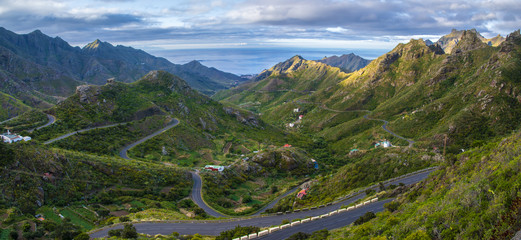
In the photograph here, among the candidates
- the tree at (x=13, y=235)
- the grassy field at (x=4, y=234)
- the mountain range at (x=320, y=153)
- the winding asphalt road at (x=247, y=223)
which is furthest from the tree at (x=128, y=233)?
the grassy field at (x=4, y=234)

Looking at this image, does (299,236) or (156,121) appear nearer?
(299,236)

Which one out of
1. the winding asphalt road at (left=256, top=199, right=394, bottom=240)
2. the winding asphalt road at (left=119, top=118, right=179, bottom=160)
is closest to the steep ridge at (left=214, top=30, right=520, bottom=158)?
the winding asphalt road at (left=256, top=199, right=394, bottom=240)

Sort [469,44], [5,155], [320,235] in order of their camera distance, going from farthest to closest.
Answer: [469,44] → [5,155] → [320,235]

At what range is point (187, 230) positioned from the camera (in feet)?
117

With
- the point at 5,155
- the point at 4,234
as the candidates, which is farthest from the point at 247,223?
the point at 5,155

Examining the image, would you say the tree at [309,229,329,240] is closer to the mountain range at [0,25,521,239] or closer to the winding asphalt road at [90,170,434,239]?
the mountain range at [0,25,521,239]

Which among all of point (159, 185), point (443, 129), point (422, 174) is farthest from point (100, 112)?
point (443, 129)

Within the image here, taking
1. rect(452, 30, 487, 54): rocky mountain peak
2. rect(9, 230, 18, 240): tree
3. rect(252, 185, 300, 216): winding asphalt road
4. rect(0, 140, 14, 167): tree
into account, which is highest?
rect(452, 30, 487, 54): rocky mountain peak

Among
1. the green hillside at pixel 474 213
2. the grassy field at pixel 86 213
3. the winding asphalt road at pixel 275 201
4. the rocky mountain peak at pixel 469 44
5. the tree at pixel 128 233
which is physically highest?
the rocky mountain peak at pixel 469 44

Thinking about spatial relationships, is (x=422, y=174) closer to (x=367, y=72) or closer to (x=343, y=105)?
(x=343, y=105)

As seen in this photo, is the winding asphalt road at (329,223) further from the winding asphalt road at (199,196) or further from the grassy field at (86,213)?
the grassy field at (86,213)

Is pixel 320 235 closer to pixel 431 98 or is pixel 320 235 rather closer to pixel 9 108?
pixel 431 98

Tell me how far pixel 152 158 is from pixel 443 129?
83.1 m

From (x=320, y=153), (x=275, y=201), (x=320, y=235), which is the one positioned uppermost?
(x=320, y=235)
